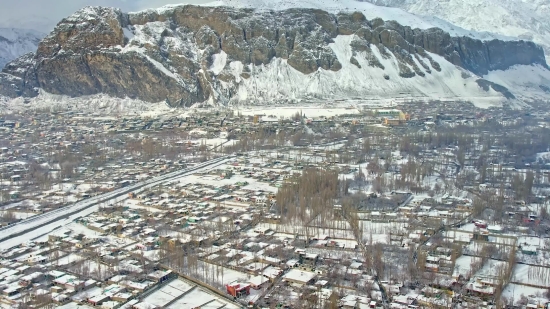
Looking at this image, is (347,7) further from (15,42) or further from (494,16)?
(15,42)

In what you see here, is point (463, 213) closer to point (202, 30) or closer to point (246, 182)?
point (246, 182)

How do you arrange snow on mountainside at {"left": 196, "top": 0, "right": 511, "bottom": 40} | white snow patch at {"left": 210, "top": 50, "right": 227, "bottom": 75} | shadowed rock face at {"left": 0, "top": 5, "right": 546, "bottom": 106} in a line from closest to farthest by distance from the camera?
1. shadowed rock face at {"left": 0, "top": 5, "right": 546, "bottom": 106}
2. white snow patch at {"left": 210, "top": 50, "right": 227, "bottom": 75}
3. snow on mountainside at {"left": 196, "top": 0, "right": 511, "bottom": 40}

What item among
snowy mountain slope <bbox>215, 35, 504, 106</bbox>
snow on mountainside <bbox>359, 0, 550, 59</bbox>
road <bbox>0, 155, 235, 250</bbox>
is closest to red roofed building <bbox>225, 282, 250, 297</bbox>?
road <bbox>0, 155, 235, 250</bbox>

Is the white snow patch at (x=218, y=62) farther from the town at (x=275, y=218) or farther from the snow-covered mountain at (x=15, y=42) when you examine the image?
the snow-covered mountain at (x=15, y=42)

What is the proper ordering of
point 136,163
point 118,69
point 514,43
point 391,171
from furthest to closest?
point 514,43
point 118,69
point 136,163
point 391,171

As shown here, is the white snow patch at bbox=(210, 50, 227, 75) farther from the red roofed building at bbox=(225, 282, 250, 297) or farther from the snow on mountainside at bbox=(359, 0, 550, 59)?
the snow on mountainside at bbox=(359, 0, 550, 59)

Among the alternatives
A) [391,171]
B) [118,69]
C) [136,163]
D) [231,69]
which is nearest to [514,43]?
[231,69]

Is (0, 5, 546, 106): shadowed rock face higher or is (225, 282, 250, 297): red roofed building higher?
(0, 5, 546, 106): shadowed rock face
